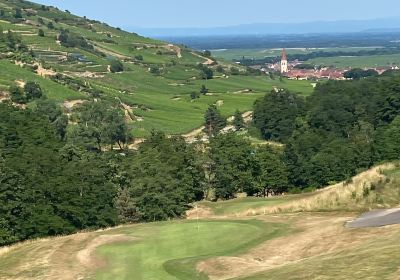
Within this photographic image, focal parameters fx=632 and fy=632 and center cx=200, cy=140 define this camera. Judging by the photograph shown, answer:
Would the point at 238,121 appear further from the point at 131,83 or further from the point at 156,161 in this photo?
the point at 156,161

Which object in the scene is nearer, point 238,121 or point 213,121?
point 213,121

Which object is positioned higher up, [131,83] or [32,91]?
[32,91]

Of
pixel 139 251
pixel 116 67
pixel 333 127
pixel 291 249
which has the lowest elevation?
pixel 333 127

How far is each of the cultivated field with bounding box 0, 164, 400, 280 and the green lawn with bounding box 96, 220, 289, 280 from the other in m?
0.05

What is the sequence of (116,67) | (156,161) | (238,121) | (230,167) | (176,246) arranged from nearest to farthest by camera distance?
(176,246) < (156,161) < (230,167) < (238,121) < (116,67)

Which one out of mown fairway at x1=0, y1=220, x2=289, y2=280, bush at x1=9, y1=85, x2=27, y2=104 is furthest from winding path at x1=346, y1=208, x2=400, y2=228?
bush at x1=9, y1=85, x2=27, y2=104

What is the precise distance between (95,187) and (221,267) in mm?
32344

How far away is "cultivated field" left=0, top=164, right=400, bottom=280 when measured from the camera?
2427cm

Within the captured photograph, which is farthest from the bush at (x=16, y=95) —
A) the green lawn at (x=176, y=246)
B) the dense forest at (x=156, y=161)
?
the green lawn at (x=176, y=246)

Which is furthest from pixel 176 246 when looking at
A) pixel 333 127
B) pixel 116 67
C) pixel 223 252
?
pixel 116 67

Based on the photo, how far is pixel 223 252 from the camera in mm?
31391

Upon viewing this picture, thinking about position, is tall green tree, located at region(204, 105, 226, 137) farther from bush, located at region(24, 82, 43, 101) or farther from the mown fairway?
the mown fairway

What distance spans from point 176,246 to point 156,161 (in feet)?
122

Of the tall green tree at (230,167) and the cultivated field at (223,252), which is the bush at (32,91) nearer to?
the tall green tree at (230,167)
